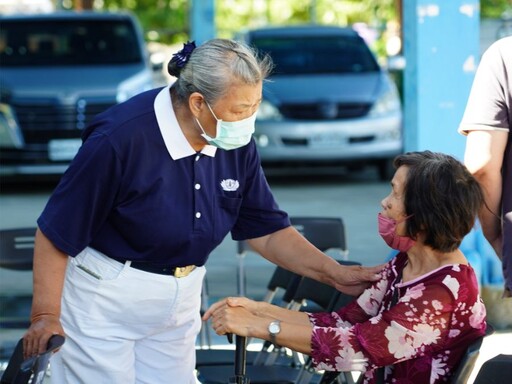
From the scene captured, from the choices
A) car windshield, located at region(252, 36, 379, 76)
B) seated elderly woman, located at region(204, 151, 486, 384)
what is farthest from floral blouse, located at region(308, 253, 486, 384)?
car windshield, located at region(252, 36, 379, 76)

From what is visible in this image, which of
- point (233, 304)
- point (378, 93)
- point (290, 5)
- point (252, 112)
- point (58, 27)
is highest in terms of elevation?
point (252, 112)

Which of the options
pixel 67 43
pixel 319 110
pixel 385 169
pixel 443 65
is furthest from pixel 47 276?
pixel 385 169

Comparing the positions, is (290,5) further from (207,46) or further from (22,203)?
(207,46)

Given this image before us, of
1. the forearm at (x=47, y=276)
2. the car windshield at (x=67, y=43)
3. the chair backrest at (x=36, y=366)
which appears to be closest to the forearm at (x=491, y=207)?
the forearm at (x=47, y=276)

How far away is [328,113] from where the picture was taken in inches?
485

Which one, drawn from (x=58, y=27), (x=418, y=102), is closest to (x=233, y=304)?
(x=418, y=102)

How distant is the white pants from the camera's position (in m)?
3.62

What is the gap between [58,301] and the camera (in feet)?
11.3

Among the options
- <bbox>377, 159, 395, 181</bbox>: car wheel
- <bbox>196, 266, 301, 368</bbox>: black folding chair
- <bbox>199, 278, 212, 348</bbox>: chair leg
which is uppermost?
<bbox>196, 266, 301, 368</bbox>: black folding chair

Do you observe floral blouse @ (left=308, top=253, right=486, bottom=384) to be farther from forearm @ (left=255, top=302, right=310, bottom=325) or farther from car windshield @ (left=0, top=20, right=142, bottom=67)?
car windshield @ (left=0, top=20, right=142, bottom=67)

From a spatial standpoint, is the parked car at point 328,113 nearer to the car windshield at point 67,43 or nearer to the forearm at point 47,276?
the car windshield at point 67,43

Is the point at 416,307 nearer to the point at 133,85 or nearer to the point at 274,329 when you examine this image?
the point at 274,329

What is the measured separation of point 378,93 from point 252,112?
916 centimetres

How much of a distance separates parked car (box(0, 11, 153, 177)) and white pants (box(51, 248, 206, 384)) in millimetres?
8041
